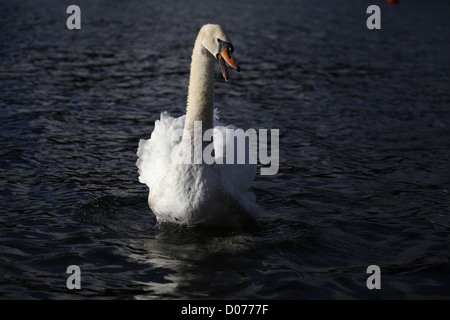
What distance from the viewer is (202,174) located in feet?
24.0

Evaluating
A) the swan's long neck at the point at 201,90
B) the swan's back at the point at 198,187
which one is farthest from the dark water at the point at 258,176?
the swan's long neck at the point at 201,90

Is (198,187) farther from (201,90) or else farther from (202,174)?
(201,90)

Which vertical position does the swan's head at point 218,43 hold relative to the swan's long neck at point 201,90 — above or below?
above

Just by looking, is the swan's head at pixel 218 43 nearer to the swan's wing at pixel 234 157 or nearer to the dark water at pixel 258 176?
the swan's wing at pixel 234 157

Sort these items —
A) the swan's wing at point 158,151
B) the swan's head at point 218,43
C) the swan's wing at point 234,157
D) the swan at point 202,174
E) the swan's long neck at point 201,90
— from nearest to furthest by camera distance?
the swan's head at point 218,43
the swan at point 202,174
the swan's long neck at point 201,90
the swan's wing at point 234,157
the swan's wing at point 158,151

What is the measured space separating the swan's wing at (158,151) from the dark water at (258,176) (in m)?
0.64

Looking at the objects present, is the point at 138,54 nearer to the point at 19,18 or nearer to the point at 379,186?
the point at 19,18

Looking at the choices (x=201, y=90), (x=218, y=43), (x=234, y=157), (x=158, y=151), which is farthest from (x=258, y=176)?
(x=218, y=43)

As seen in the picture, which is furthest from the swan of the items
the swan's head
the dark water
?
the dark water

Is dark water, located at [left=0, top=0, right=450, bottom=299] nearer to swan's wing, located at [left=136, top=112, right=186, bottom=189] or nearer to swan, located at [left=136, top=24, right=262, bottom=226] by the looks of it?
swan, located at [left=136, top=24, right=262, bottom=226]

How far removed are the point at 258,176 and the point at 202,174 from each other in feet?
10.8

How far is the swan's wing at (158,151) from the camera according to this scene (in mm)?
8117

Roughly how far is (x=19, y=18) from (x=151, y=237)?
19.4 m

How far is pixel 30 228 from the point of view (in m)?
7.90
